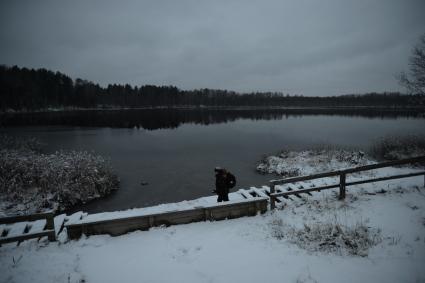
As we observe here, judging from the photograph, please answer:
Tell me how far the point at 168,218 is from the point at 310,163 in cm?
1816

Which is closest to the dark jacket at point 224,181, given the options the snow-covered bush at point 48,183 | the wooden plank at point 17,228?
the wooden plank at point 17,228

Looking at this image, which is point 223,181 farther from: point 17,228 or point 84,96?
point 84,96

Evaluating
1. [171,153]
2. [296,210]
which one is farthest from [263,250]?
[171,153]

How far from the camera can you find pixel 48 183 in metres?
15.5

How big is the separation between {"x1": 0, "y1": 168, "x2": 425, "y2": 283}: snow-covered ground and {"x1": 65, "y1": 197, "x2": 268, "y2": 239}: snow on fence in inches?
9.1

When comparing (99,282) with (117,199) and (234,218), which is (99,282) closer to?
(234,218)

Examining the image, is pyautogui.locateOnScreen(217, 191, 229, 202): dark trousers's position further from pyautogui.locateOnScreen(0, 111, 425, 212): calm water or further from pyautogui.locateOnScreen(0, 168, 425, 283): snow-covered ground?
pyautogui.locateOnScreen(0, 111, 425, 212): calm water

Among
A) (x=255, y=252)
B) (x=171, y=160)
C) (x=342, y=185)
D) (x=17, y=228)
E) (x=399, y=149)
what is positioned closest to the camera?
(x=255, y=252)

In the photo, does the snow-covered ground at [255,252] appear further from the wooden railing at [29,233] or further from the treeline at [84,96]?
the treeline at [84,96]

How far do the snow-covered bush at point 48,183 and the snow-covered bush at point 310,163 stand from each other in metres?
13.6

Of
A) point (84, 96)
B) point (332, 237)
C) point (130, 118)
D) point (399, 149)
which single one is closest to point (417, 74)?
point (399, 149)

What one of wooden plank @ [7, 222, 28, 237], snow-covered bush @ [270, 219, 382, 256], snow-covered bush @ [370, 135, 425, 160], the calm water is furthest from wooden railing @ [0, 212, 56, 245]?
snow-covered bush @ [370, 135, 425, 160]

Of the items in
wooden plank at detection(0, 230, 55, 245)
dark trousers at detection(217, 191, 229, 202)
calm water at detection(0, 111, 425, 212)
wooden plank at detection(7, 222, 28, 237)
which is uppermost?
dark trousers at detection(217, 191, 229, 202)

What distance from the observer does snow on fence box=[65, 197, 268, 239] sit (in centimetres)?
739
